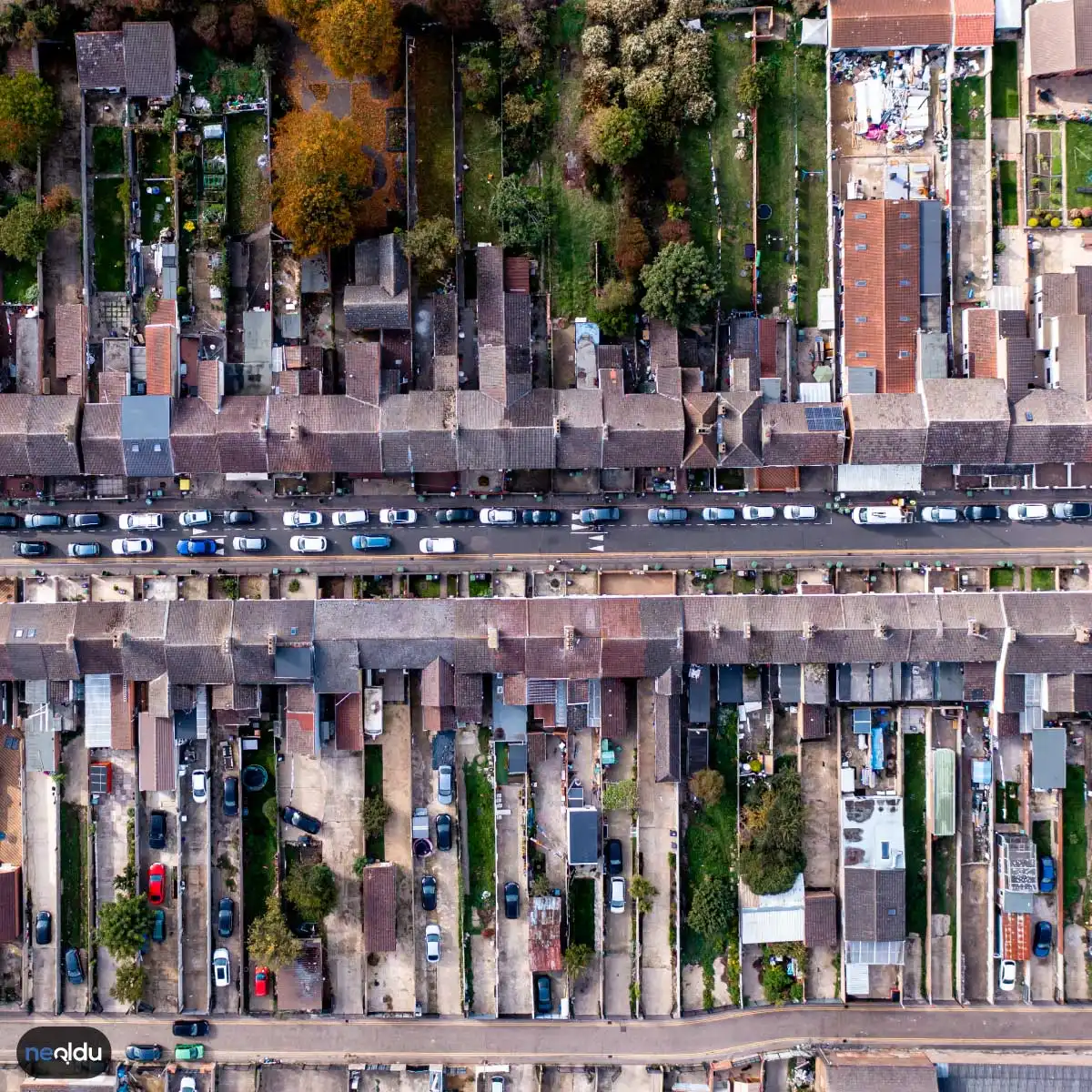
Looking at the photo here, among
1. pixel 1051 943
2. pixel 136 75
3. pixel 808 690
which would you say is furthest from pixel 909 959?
pixel 136 75

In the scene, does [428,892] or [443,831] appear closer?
[443,831]

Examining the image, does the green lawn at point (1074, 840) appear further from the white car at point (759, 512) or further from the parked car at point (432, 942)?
the parked car at point (432, 942)

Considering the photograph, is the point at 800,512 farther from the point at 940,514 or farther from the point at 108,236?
the point at 108,236

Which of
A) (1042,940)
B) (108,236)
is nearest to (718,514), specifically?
(1042,940)

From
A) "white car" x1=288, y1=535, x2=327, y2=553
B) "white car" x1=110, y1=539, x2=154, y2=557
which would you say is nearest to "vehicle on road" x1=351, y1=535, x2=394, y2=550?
"white car" x1=288, y1=535, x2=327, y2=553

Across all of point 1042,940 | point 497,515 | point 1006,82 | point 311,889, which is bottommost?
point 1042,940

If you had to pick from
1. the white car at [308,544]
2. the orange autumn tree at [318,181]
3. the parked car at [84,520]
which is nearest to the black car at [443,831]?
the white car at [308,544]
